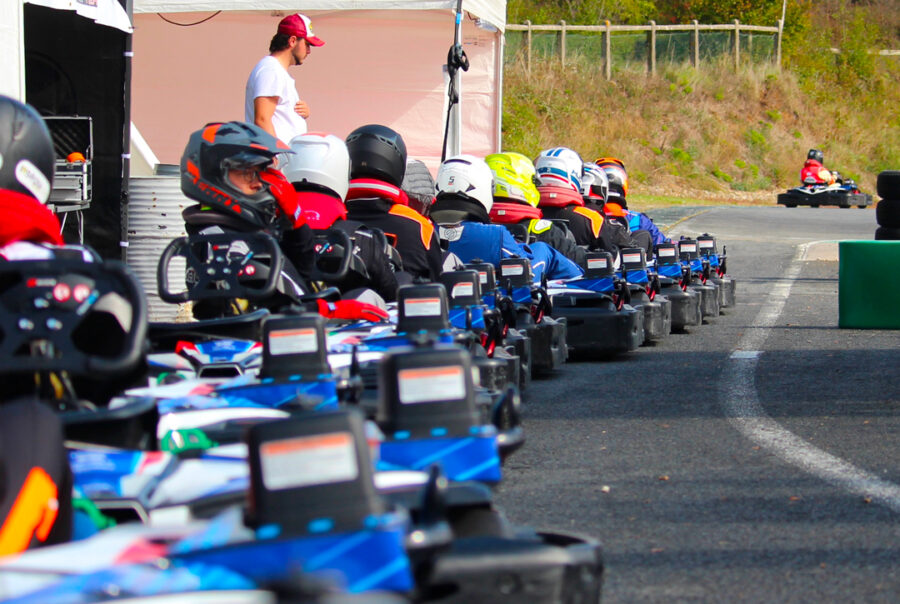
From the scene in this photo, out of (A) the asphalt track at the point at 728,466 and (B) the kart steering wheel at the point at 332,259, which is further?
(B) the kart steering wheel at the point at 332,259

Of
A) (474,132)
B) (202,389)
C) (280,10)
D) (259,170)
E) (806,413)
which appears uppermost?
(280,10)

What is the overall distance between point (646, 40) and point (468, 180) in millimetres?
34675

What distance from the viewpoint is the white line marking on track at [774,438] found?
5.00 meters

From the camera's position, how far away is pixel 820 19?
66.0 m

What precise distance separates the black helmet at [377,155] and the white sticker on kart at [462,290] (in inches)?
81.4

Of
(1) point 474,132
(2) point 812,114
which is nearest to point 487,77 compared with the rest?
(1) point 474,132

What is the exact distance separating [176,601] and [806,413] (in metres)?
5.24

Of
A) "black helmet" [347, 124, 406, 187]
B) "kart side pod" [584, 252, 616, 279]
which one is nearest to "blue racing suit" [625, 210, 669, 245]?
"kart side pod" [584, 252, 616, 279]

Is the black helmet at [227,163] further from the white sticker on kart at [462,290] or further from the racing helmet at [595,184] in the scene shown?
the racing helmet at [595,184]

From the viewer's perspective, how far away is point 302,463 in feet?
7.57

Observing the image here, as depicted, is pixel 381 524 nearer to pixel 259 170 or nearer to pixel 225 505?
pixel 225 505

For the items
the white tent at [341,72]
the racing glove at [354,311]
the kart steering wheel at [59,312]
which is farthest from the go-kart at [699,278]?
the kart steering wheel at [59,312]

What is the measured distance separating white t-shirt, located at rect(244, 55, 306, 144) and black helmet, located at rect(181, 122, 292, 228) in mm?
3297

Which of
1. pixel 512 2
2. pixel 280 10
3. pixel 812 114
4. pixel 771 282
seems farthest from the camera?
pixel 512 2
